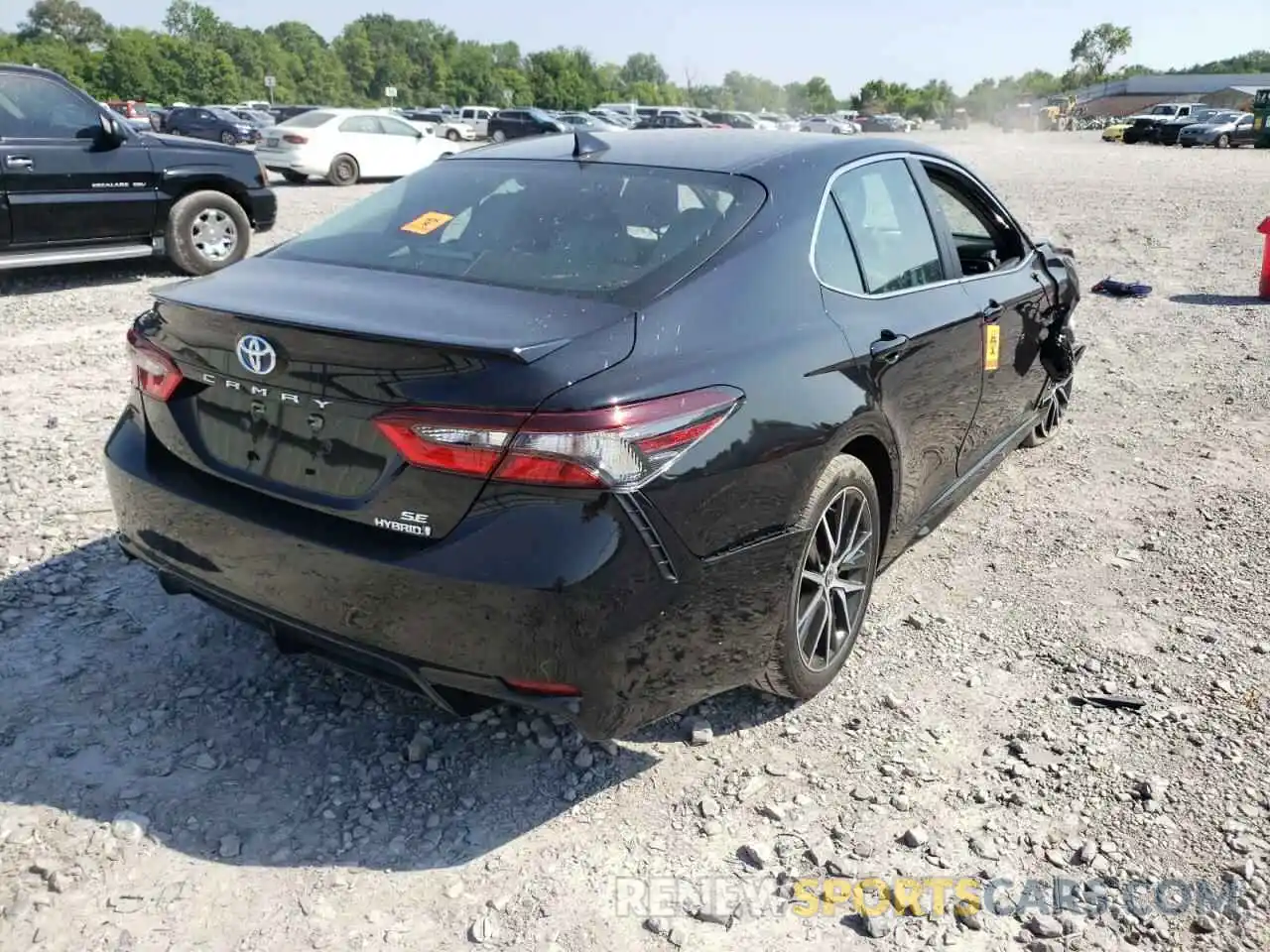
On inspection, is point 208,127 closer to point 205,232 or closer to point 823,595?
point 205,232

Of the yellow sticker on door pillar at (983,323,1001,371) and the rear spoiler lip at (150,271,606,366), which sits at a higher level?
the rear spoiler lip at (150,271,606,366)

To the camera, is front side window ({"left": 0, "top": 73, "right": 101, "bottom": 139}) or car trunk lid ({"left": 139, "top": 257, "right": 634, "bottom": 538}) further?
front side window ({"left": 0, "top": 73, "right": 101, "bottom": 139})

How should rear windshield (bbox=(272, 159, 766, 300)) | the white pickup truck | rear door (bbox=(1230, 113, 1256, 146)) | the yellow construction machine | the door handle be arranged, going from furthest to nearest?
the yellow construction machine → the white pickup truck → rear door (bbox=(1230, 113, 1256, 146)) → the door handle → rear windshield (bbox=(272, 159, 766, 300))

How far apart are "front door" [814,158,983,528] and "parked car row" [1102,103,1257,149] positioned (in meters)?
48.2

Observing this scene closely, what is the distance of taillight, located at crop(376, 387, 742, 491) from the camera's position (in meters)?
2.26

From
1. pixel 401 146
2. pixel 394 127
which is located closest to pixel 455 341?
pixel 401 146

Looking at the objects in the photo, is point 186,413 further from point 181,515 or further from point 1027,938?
point 1027,938

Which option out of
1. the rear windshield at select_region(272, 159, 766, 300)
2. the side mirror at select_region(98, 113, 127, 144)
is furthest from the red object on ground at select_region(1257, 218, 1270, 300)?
the side mirror at select_region(98, 113, 127, 144)

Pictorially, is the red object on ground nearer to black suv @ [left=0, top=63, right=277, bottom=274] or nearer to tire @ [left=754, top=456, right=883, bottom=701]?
tire @ [left=754, top=456, right=883, bottom=701]

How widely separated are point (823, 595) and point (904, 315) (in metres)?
0.97

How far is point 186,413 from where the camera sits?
281 cm

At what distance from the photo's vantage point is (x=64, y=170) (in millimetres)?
8523

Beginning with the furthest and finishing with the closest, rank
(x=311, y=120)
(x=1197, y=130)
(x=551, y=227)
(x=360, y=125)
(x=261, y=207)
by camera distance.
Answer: (x=1197, y=130), (x=360, y=125), (x=311, y=120), (x=261, y=207), (x=551, y=227)

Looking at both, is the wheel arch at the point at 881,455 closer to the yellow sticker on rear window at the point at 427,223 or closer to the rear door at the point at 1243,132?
the yellow sticker on rear window at the point at 427,223
